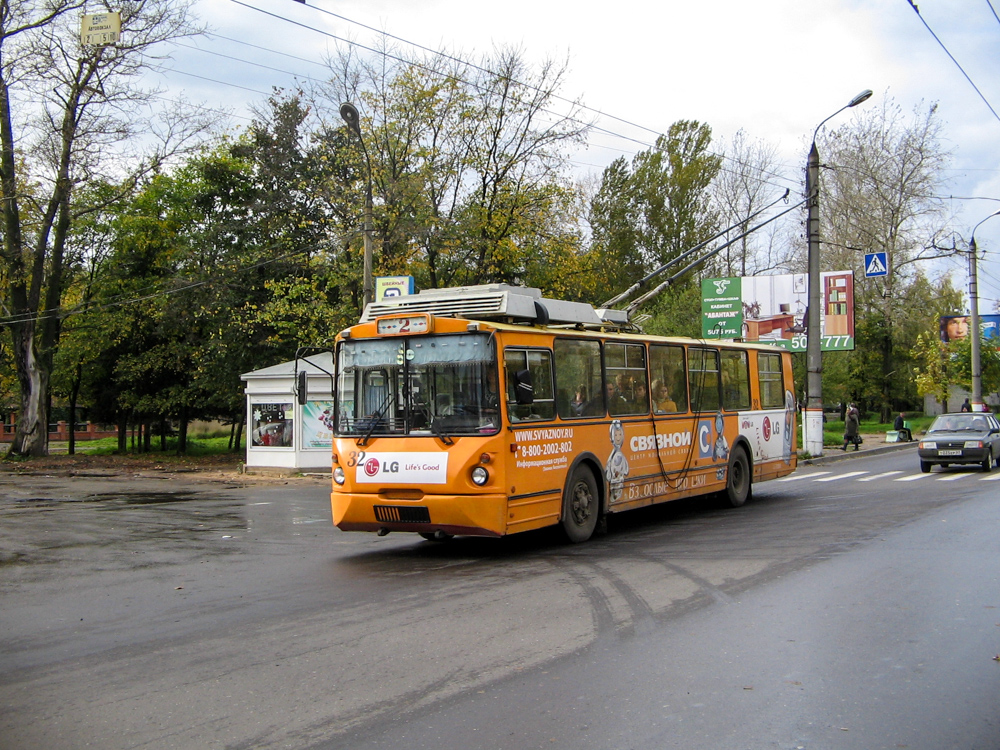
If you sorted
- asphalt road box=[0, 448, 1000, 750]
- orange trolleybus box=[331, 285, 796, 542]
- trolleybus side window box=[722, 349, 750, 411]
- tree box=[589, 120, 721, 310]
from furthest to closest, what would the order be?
1. tree box=[589, 120, 721, 310]
2. trolleybus side window box=[722, 349, 750, 411]
3. orange trolleybus box=[331, 285, 796, 542]
4. asphalt road box=[0, 448, 1000, 750]

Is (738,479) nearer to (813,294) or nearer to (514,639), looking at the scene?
(514,639)

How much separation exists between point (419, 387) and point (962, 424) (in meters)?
18.0

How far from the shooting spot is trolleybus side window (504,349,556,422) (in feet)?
35.3

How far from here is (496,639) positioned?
6949 millimetres

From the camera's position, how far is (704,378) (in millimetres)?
15555

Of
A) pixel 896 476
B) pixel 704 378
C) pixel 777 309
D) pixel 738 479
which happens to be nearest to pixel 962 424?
pixel 896 476

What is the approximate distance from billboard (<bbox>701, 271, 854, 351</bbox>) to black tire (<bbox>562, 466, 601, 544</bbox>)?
78.1ft

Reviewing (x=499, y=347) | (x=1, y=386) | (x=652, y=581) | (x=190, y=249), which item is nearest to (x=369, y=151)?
(x=190, y=249)

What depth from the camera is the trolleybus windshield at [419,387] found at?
10.7 meters

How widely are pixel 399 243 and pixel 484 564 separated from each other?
65.2ft

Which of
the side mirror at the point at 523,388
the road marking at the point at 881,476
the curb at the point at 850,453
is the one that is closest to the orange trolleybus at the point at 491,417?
the side mirror at the point at 523,388

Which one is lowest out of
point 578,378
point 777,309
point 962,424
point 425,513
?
point 425,513

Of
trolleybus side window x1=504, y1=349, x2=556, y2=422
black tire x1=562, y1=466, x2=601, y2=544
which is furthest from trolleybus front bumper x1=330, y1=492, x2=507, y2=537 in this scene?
black tire x1=562, y1=466, x2=601, y2=544

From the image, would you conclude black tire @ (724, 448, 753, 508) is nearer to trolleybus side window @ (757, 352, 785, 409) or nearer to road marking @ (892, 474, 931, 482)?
trolleybus side window @ (757, 352, 785, 409)
